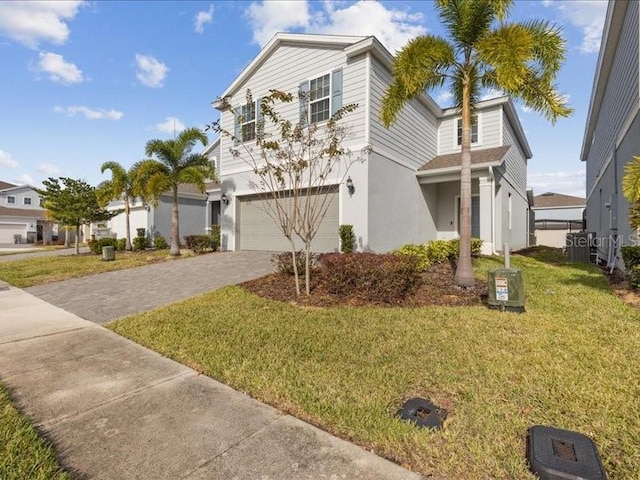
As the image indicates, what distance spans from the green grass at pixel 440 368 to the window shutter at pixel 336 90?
7954mm

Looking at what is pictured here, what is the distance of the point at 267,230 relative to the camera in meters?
14.2

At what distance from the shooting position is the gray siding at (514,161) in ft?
54.1

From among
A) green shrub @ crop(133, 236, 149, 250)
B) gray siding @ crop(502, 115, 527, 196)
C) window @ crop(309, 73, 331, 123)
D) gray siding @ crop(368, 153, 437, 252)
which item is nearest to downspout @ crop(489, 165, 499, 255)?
A: gray siding @ crop(368, 153, 437, 252)

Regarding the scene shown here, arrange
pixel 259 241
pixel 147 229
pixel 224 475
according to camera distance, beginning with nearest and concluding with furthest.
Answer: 1. pixel 224 475
2. pixel 259 241
3. pixel 147 229

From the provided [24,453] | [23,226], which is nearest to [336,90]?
[24,453]

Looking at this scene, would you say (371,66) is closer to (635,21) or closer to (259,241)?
(635,21)

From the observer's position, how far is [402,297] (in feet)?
22.8

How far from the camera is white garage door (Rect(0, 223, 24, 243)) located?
36.8m

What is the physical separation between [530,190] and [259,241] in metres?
21.4

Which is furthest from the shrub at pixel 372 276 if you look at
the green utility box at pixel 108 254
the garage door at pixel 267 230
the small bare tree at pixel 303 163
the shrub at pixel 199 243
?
the green utility box at pixel 108 254

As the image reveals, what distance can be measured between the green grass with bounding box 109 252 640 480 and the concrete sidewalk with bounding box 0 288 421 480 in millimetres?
235

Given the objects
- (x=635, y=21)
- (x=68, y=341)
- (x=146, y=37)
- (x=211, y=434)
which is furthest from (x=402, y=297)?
(x=146, y=37)

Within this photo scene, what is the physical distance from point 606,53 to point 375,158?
8663 millimetres

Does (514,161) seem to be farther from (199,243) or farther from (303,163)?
(199,243)
